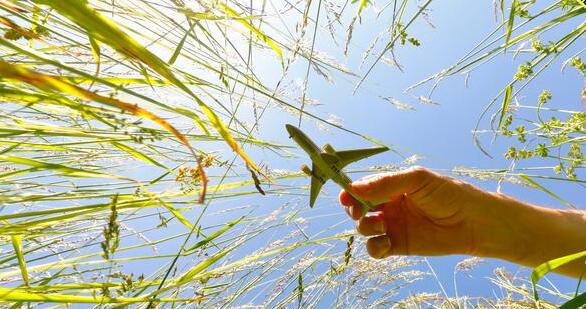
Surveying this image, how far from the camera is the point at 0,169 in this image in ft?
3.63

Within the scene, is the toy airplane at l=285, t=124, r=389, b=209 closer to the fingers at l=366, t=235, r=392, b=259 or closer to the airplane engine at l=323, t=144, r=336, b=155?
the airplane engine at l=323, t=144, r=336, b=155

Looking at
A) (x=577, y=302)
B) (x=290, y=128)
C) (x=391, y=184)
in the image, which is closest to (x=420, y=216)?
(x=391, y=184)

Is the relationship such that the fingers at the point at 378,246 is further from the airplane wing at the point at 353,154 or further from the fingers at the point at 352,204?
the airplane wing at the point at 353,154

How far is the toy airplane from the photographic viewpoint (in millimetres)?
699

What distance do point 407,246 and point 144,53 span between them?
1219 mm

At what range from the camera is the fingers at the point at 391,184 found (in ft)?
3.93

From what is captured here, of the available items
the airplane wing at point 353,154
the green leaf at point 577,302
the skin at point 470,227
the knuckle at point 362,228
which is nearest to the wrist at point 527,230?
the skin at point 470,227

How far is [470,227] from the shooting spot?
1468 millimetres

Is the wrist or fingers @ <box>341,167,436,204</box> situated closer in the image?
fingers @ <box>341,167,436,204</box>

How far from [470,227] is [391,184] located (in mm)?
398

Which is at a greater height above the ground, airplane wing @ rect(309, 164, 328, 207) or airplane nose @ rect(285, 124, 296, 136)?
airplane nose @ rect(285, 124, 296, 136)

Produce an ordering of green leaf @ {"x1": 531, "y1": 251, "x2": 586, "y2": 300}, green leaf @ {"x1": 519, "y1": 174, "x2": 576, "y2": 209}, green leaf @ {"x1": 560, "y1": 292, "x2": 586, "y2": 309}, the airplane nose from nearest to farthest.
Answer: green leaf @ {"x1": 560, "y1": 292, "x2": 586, "y2": 309} → green leaf @ {"x1": 531, "y1": 251, "x2": 586, "y2": 300} → the airplane nose → green leaf @ {"x1": 519, "y1": 174, "x2": 576, "y2": 209}

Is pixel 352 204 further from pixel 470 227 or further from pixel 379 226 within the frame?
pixel 470 227

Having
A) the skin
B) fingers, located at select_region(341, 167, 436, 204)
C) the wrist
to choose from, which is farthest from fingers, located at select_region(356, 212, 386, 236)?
the wrist
